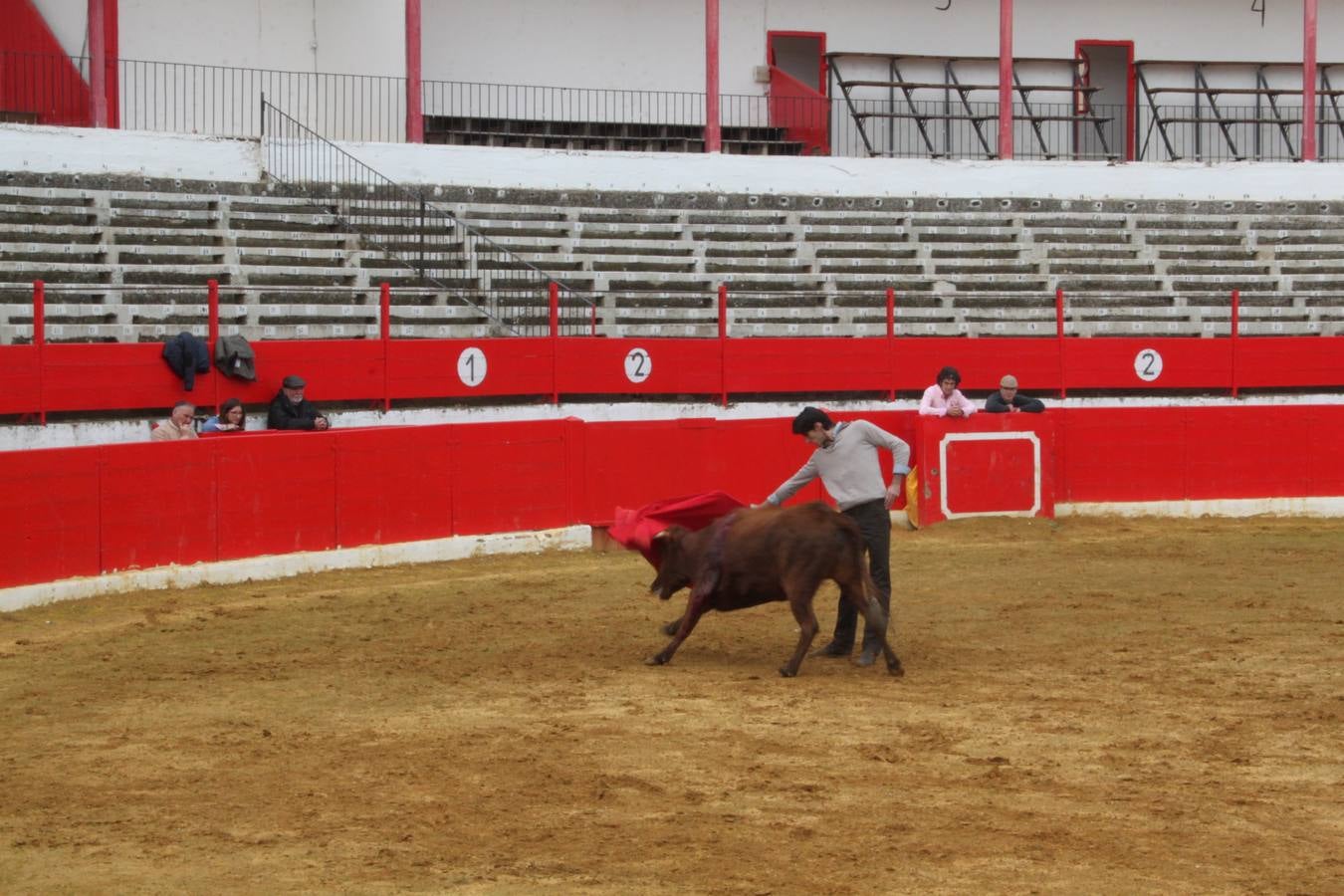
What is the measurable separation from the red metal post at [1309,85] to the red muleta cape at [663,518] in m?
20.9

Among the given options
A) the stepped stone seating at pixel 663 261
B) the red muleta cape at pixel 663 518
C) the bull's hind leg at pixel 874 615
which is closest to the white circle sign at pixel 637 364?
the stepped stone seating at pixel 663 261

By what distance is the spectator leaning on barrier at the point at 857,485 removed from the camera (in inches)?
422

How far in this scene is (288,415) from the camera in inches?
634

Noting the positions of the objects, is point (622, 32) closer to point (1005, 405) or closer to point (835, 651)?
point (1005, 405)

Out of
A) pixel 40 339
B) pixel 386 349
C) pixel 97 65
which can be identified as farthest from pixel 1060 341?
pixel 97 65

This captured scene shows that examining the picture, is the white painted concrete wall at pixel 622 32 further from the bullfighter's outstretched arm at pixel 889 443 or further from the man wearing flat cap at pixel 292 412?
the bullfighter's outstretched arm at pixel 889 443

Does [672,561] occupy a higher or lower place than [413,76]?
lower

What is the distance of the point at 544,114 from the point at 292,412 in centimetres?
1318

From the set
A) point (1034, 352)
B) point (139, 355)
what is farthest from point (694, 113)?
point (139, 355)

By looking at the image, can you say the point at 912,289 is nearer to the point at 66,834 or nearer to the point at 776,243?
the point at 776,243

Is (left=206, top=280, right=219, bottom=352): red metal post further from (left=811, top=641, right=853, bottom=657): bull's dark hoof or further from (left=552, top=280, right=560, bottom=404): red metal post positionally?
(left=811, top=641, right=853, bottom=657): bull's dark hoof

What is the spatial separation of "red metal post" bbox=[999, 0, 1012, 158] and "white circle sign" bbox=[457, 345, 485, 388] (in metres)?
12.3

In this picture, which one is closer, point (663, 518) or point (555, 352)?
point (663, 518)

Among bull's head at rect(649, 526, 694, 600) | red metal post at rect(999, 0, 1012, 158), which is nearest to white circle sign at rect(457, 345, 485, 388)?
bull's head at rect(649, 526, 694, 600)
